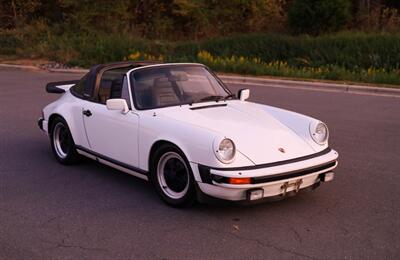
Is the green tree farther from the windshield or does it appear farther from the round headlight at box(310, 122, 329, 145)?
the round headlight at box(310, 122, 329, 145)

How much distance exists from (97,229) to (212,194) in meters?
1.02

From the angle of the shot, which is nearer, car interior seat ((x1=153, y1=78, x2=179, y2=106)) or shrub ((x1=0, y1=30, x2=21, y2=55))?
car interior seat ((x1=153, y1=78, x2=179, y2=106))

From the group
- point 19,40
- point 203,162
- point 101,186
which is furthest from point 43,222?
point 19,40

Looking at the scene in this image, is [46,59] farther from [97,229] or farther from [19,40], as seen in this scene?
[97,229]

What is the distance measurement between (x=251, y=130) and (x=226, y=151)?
0.51 metres

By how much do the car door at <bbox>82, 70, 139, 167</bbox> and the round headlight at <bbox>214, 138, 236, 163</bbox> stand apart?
1.12 metres

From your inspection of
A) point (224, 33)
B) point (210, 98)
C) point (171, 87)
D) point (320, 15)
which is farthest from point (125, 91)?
point (224, 33)

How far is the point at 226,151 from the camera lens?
4.82 m

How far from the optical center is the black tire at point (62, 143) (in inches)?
266

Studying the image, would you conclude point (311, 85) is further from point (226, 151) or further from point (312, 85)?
point (226, 151)

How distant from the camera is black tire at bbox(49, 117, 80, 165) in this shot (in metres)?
6.75

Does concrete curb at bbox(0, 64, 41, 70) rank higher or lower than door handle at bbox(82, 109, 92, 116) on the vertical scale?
lower

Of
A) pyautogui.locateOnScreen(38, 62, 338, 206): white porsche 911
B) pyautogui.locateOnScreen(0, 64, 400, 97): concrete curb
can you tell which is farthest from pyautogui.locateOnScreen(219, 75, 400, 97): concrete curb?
pyautogui.locateOnScreen(38, 62, 338, 206): white porsche 911

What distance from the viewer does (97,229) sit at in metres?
4.77
